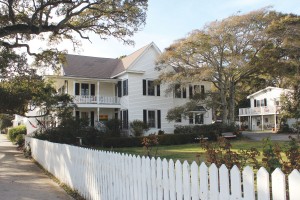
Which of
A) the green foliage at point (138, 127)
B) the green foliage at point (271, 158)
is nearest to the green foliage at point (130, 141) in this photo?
the green foliage at point (138, 127)

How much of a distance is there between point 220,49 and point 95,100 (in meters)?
13.2

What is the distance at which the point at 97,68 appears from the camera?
3866 cm

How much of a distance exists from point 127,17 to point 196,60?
52.6 ft

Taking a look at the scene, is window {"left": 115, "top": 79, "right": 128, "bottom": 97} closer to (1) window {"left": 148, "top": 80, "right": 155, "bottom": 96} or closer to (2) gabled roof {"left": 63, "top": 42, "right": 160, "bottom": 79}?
(2) gabled roof {"left": 63, "top": 42, "right": 160, "bottom": 79}

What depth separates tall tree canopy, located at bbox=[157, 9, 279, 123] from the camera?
32281 millimetres

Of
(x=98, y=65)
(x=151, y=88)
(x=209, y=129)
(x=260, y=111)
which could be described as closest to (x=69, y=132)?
(x=151, y=88)

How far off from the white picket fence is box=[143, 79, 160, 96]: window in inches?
1025

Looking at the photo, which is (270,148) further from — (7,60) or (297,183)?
(7,60)

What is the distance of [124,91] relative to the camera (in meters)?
36.3

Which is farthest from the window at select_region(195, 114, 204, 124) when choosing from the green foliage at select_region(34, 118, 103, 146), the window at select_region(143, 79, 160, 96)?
the green foliage at select_region(34, 118, 103, 146)

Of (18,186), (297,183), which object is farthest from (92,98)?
(297,183)

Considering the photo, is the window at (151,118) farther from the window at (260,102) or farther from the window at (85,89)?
the window at (260,102)

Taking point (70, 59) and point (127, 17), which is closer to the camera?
point (127, 17)

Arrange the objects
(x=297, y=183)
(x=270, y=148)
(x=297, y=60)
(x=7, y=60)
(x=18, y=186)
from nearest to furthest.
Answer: (x=297, y=183)
(x=270, y=148)
(x=18, y=186)
(x=7, y=60)
(x=297, y=60)
